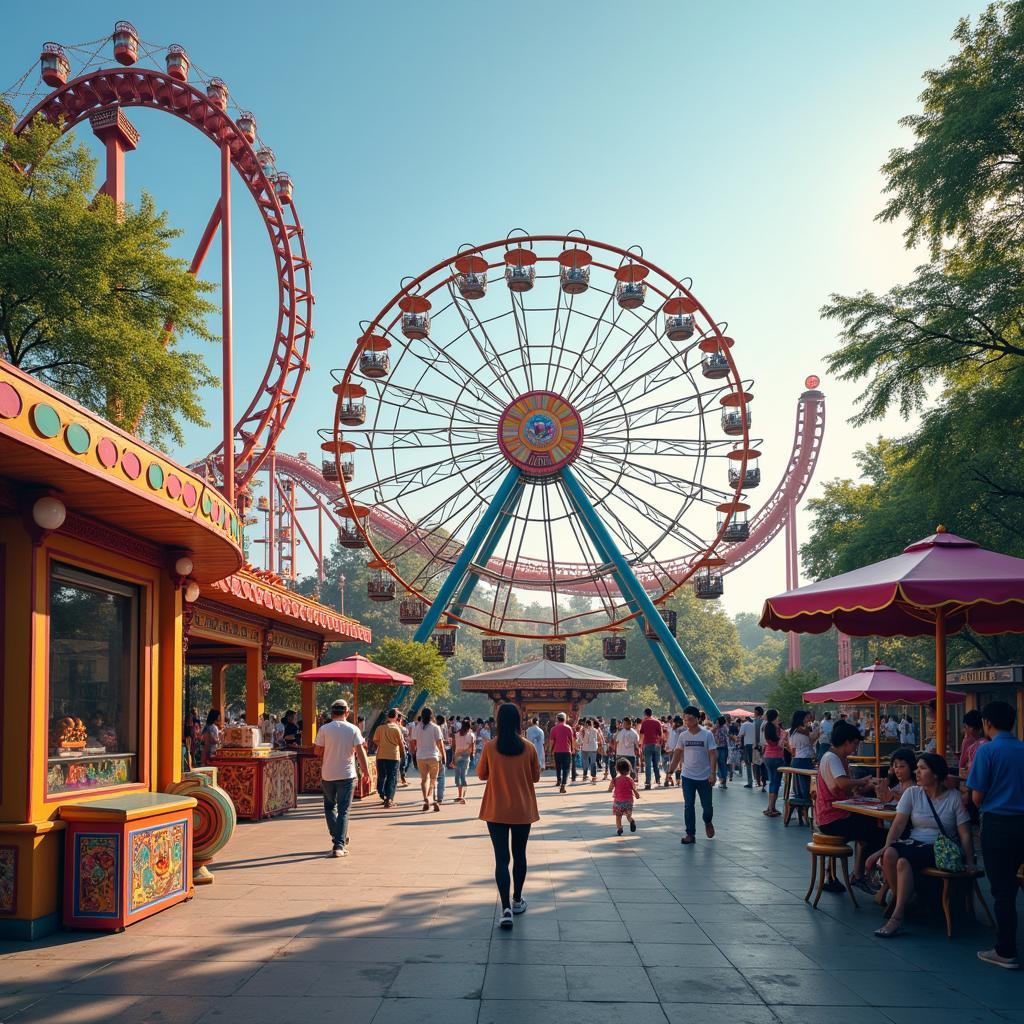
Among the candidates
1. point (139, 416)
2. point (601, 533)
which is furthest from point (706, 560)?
point (139, 416)

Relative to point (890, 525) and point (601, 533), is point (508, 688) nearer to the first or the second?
point (601, 533)

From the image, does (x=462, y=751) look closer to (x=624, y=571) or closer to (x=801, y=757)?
(x=801, y=757)

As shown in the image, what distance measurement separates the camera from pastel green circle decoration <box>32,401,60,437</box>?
5766 mm

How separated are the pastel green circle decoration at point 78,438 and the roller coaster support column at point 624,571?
1918 centimetres

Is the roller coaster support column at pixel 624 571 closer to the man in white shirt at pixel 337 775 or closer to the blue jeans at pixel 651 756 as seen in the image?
the blue jeans at pixel 651 756

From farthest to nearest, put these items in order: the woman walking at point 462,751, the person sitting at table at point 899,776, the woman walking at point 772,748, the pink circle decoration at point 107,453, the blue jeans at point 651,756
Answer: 1. the blue jeans at point 651,756
2. the woman walking at point 462,751
3. the woman walking at point 772,748
4. the person sitting at table at point 899,776
5. the pink circle decoration at point 107,453

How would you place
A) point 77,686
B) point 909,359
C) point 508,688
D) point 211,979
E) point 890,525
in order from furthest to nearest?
point 508,688
point 890,525
point 909,359
point 77,686
point 211,979

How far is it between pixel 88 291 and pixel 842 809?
45.7 feet

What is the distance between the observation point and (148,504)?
287 inches

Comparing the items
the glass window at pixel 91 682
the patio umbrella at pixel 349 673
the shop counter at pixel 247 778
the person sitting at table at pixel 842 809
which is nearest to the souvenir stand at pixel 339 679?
the patio umbrella at pixel 349 673

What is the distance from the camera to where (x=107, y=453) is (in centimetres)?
660

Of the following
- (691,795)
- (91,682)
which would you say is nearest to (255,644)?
(691,795)

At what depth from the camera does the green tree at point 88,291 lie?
15.7 meters

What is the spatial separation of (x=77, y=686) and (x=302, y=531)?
153ft
